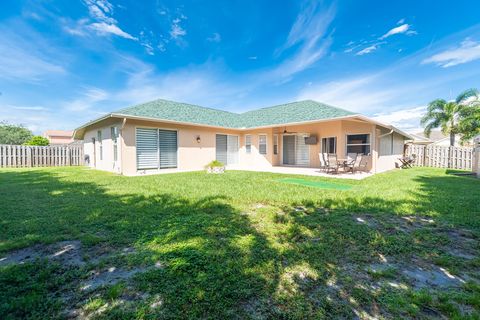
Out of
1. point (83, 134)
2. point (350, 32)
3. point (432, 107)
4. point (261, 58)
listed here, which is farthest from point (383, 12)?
point (83, 134)

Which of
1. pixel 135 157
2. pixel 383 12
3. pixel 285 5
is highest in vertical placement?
pixel 285 5

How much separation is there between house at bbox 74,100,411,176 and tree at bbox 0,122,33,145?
3539cm

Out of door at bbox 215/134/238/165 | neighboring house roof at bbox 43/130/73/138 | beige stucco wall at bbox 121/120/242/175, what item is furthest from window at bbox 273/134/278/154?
neighboring house roof at bbox 43/130/73/138

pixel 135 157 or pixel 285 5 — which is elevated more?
pixel 285 5

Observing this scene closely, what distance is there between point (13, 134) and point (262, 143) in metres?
48.9

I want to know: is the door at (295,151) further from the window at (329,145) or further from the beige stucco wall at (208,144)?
the window at (329,145)

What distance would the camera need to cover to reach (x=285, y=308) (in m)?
1.72

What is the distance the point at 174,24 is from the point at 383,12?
9814mm

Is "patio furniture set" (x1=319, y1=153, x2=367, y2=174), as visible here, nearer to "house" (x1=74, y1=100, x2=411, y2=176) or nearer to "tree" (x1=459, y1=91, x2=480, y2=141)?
"house" (x1=74, y1=100, x2=411, y2=176)

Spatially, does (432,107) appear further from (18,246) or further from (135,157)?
(18,246)

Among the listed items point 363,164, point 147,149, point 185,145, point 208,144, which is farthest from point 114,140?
point 363,164

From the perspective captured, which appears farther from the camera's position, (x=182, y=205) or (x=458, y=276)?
(x=182, y=205)

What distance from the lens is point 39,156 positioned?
15023 millimetres

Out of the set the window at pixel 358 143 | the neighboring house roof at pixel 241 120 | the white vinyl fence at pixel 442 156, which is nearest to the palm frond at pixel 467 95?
the white vinyl fence at pixel 442 156
